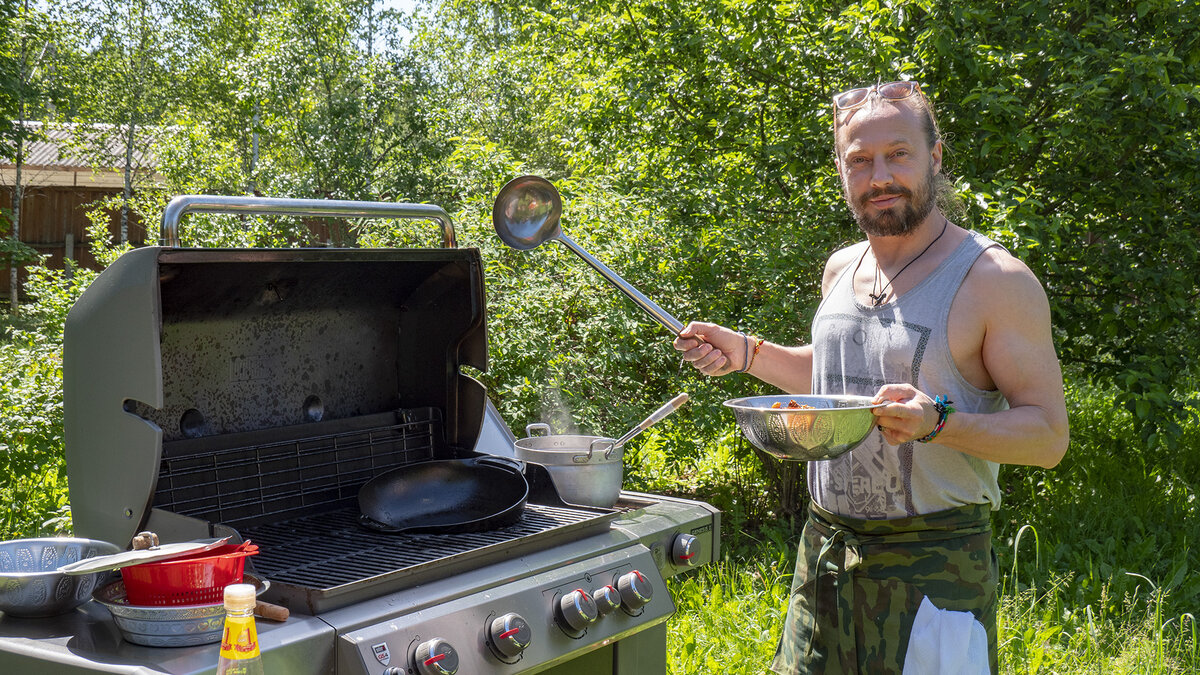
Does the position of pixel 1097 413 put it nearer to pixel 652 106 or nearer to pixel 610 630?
pixel 652 106

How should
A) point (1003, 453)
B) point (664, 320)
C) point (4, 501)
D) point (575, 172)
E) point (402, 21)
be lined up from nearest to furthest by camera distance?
point (1003, 453) → point (664, 320) → point (4, 501) → point (575, 172) → point (402, 21)

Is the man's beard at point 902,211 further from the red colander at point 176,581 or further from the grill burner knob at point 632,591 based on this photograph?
the red colander at point 176,581

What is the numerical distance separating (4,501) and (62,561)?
13.4 ft

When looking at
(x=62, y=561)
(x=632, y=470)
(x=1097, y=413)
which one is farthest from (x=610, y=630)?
(x=1097, y=413)

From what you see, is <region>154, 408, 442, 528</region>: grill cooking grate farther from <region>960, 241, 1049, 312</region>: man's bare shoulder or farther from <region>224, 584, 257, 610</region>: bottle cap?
<region>960, 241, 1049, 312</region>: man's bare shoulder

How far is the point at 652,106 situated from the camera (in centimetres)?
545

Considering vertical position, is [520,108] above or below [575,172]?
above

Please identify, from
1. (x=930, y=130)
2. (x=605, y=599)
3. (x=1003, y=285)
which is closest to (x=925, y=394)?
(x=1003, y=285)

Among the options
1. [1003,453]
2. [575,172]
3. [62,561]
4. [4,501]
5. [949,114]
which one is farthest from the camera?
[575,172]

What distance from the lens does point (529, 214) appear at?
8.22 ft

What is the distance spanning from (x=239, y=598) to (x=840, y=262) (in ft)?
5.35

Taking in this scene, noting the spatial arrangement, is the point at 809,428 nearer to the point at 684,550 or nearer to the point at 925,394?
the point at 925,394

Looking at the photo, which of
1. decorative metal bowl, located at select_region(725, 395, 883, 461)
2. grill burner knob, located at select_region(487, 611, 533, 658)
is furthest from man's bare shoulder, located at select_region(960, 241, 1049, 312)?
grill burner knob, located at select_region(487, 611, 533, 658)

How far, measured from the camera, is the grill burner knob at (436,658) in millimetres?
1532
